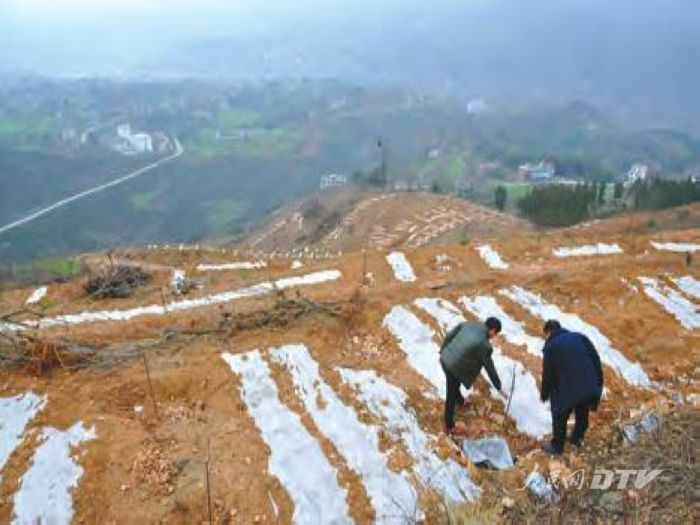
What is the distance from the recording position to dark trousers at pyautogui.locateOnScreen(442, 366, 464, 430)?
10844 millimetres

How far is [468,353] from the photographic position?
10.7 metres

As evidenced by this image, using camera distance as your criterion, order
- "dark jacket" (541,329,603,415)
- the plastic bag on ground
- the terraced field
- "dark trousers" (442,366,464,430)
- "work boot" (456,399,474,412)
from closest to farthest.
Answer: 1. the terraced field
2. "dark jacket" (541,329,603,415)
3. the plastic bag on ground
4. "dark trousers" (442,366,464,430)
5. "work boot" (456,399,474,412)

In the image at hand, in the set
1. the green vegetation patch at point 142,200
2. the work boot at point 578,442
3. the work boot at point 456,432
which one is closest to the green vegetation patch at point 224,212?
the green vegetation patch at point 142,200

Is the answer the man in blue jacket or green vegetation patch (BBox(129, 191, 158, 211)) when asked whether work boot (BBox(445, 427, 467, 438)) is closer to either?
the man in blue jacket

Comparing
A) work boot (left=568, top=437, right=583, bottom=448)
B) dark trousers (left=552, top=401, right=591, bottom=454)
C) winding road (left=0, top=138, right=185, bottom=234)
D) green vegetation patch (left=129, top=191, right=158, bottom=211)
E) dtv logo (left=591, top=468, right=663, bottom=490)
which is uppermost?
dtv logo (left=591, top=468, right=663, bottom=490)

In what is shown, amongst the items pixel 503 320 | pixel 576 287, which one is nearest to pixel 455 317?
pixel 503 320

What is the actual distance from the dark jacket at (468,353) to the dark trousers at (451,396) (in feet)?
0.32

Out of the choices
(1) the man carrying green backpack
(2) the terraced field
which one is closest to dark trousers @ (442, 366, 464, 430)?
(1) the man carrying green backpack

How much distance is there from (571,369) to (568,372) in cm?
6

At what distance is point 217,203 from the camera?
626 feet

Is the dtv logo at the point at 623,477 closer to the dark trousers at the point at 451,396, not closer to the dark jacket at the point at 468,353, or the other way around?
the dark jacket at the point at 468,353

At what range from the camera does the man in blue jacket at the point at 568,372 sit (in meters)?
10.1

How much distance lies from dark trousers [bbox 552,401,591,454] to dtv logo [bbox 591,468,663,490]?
4.05ft

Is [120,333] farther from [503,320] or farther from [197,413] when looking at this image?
[503,320]
